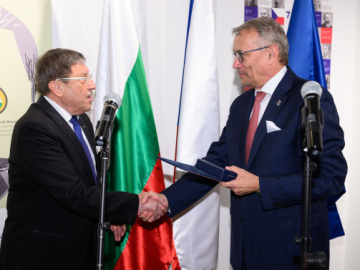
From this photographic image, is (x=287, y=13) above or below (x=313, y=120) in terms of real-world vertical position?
above

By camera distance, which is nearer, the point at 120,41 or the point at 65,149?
the point at 65,149

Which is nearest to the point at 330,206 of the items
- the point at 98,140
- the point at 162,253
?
the point at 162,253

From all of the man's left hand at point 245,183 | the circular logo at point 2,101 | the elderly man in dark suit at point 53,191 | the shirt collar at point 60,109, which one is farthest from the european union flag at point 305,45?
the circular logo at point 2,101

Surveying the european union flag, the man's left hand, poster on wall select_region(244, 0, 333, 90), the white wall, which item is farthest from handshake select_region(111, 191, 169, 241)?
poster on wall select_region(244, 0, 333, 90)

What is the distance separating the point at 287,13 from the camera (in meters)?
3.54

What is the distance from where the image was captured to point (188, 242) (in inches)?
113

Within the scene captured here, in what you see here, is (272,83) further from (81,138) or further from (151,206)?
(81,138)

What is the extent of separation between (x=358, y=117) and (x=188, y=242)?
2.19m

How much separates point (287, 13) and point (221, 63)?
2.74 feet

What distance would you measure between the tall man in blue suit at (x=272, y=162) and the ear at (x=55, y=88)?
1174 mm

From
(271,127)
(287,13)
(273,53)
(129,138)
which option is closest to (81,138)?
(129,138)

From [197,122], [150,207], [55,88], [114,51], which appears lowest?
[150,207]

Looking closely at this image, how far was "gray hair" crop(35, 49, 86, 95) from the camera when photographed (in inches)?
92.2

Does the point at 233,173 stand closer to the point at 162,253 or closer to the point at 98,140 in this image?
the point at 98,140
